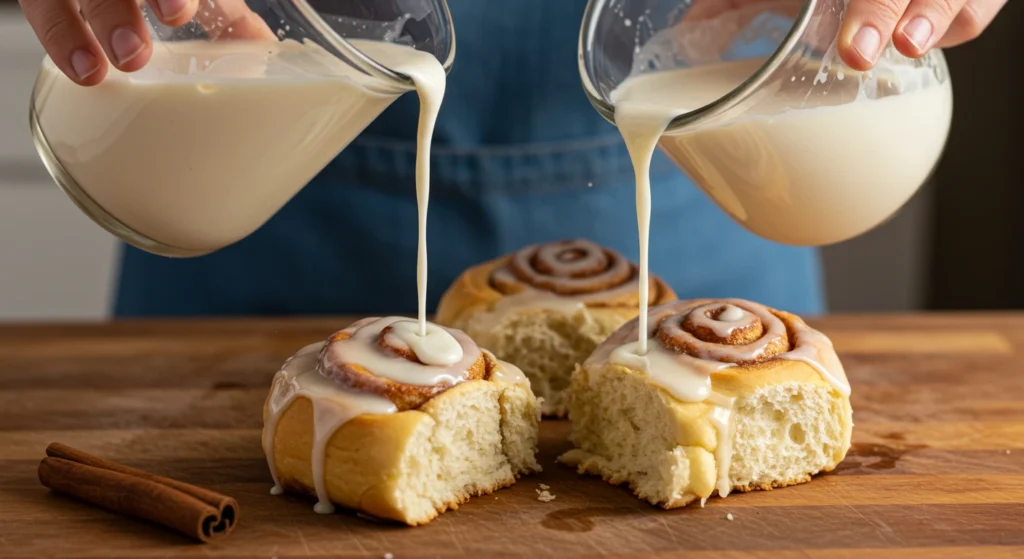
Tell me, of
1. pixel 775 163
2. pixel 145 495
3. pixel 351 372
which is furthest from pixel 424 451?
pixel 775 163

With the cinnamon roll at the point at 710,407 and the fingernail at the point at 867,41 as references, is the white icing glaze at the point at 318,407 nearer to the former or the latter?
the cinnamon roll at the point at 710,407

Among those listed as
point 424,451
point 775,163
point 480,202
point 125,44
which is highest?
point 125,44

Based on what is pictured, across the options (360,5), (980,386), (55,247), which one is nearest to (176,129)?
(360,5)

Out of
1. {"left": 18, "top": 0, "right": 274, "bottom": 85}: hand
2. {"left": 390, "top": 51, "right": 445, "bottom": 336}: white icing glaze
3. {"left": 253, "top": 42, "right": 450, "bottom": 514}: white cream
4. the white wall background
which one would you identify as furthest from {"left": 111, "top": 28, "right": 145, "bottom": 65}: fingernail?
the white wall background

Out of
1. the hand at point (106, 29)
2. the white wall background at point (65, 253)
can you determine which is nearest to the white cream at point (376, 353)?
the hand at point (106, 29)

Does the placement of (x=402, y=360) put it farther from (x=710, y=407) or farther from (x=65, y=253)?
(x=65, y=253)

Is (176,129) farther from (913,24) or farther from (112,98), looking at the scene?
(913,24)
